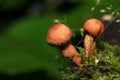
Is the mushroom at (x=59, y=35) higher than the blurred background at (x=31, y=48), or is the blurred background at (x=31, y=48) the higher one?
the blurred background at (x=31, y=48)

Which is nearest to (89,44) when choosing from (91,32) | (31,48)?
(91,32)

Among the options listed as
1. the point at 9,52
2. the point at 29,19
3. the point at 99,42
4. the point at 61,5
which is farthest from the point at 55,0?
the point at 99,42

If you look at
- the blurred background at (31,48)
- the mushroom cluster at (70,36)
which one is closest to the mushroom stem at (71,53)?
the mushroom cluster at (70,36)

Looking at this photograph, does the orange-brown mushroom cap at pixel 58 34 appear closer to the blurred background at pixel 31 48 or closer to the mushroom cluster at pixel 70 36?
the mushroom cluster at pixel 70 36

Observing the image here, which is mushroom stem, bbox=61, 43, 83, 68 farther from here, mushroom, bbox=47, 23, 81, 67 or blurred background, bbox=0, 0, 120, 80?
blurred background, bbox=0, 0, 120, 80

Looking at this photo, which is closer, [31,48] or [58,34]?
[58,34]

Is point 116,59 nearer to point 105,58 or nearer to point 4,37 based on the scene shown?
point 105,58

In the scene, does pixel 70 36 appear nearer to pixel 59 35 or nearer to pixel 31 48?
pixel 59 35

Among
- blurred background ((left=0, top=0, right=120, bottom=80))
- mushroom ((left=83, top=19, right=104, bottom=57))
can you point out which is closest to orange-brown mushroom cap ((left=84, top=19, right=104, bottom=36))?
mushroom ((left=83, top=19, right=104, bottom=57))
